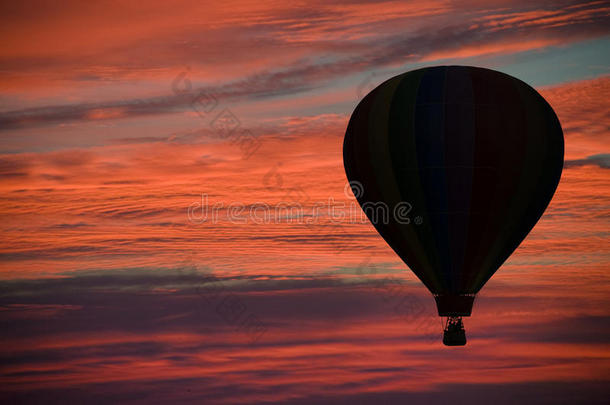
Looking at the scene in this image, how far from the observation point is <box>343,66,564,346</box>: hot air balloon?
52000 millimetres

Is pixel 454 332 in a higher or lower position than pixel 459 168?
lower

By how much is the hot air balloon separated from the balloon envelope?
0.05 meters

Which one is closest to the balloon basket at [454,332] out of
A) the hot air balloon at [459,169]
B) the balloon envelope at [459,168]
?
the hot air balloon at [459,169]

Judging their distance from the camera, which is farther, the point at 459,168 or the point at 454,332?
the point at 454,332

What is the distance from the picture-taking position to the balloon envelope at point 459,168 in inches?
2047

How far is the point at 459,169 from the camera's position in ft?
170

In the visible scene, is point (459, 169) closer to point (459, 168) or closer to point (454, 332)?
point (459, 168)

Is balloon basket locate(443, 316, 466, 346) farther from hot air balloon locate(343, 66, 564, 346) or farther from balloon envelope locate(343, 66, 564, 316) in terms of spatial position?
balloon envelope locate(343, 66, 564, 316)

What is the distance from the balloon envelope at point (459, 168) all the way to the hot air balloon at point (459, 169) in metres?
0.05

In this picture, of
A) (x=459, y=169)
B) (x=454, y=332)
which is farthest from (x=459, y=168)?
(x=454, y=332)

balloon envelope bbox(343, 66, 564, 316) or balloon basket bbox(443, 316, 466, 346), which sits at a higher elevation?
balloon envelope bbox(343, 66, 564, 316)

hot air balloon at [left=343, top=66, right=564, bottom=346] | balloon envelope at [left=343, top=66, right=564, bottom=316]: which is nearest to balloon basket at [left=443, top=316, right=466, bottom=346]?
hot air balloon at [left=343, top=66, right=564, bottom=346]

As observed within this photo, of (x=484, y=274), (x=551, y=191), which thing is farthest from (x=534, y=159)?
(x=484, y=274)

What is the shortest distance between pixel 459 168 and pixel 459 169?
0.15 ft
